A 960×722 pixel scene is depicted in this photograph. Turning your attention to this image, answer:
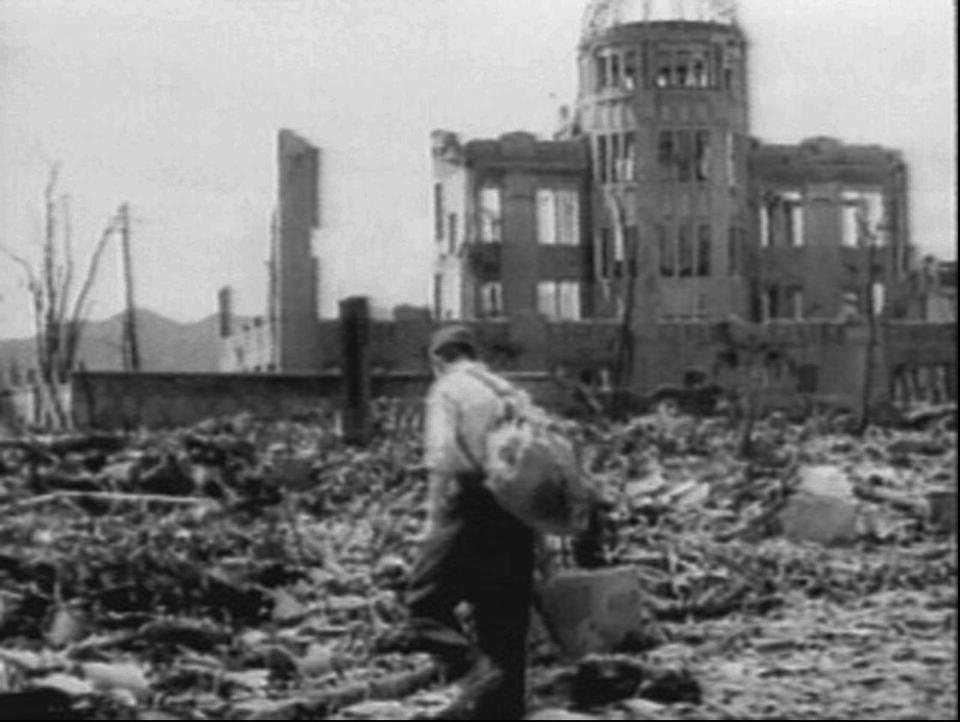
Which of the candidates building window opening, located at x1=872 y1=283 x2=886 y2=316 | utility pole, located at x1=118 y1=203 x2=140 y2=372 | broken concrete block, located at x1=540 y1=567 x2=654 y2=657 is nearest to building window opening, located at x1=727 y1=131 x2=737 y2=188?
building window opening, located at x1=872 y1=283 x2=886 y2=316

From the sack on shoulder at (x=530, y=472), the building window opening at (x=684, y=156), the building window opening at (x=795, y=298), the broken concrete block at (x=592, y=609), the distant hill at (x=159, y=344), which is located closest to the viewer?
the sack on shoulder at (x=530, y=472)

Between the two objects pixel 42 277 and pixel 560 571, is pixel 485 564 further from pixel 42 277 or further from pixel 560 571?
pixel 42 277

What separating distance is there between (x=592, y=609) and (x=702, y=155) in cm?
2735

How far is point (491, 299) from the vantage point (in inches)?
1276

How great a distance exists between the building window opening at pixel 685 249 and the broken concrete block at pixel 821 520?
27.9 metres

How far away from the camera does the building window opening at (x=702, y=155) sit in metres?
32.8

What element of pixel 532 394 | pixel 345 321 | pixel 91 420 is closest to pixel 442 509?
pixel 532 394

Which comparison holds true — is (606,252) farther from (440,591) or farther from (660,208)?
(440,591)

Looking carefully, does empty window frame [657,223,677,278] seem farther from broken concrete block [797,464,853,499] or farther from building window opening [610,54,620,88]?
broken concrete block [797,464,853,499]

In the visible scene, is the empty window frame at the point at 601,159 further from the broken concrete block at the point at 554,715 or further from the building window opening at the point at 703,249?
the broken concrete block at the point at 554,715

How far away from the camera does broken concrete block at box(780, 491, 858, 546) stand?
8.77m

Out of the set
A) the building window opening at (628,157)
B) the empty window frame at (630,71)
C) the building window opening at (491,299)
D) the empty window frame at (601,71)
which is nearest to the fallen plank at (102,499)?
the empty window frame at (601,71)

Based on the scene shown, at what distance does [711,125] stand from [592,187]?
6.20m

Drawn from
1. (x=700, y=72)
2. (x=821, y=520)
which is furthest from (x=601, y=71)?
(x=821, y=520)
